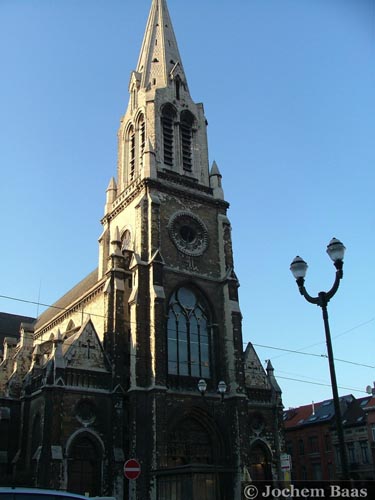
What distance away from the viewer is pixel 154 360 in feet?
99.0

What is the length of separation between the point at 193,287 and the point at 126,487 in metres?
12.4

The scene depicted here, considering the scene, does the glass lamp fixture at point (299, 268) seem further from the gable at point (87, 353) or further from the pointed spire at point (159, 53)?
the pointed spire at point (159, 53)

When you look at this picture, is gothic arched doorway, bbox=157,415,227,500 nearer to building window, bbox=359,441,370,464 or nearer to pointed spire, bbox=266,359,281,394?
pointed spire, bbox=266,359,281,394

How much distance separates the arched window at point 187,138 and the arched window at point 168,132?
36.5 inches

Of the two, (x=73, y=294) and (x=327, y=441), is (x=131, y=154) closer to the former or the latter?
(x=73, y=294)

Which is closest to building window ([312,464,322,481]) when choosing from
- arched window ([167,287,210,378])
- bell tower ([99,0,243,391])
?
bell tower ([99,0,243,391])

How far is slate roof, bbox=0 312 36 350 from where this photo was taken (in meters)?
51.3

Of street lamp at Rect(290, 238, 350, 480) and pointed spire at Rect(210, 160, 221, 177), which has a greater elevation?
pointed spire at Rect(210, 160, 221, 177)

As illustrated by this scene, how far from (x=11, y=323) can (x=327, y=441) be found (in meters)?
32.0

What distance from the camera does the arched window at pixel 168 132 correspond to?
3900cm

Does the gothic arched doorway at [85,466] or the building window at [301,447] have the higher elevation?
the building window at [301,447]

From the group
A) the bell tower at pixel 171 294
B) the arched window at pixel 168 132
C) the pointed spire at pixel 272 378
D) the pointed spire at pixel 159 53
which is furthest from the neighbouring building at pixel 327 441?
the pointed spire at pixel 159 53

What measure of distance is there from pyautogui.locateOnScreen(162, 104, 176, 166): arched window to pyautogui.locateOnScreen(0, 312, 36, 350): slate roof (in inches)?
927

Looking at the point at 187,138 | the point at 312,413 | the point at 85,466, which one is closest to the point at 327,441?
the point at 312,413
